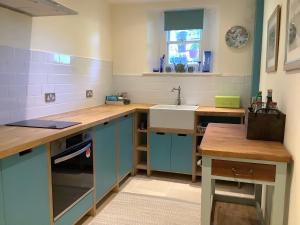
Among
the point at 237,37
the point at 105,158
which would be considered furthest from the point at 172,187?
the point at 237,37

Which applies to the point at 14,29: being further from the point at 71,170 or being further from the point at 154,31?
the point at 154,31

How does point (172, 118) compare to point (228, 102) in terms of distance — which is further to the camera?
point (228, 102)

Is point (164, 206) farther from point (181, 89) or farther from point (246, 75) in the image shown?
point (246, 75)

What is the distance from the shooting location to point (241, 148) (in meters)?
1.53

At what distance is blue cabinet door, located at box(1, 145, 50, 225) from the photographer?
1.45 meters

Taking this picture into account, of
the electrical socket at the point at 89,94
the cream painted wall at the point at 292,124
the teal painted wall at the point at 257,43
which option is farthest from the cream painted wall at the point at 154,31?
the cream painted wall at the point at 292,124

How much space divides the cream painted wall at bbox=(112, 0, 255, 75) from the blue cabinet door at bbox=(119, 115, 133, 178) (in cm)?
104

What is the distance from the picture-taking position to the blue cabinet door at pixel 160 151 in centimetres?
332

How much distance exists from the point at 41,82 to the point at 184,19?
2.15m

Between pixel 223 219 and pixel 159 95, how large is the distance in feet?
7.24

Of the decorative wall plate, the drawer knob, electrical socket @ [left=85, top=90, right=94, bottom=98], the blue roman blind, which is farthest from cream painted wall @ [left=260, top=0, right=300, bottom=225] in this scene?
electrical socket @ [left=85, top=90, right=94, bottom=98]

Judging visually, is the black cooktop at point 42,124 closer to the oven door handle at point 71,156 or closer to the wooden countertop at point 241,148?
the oven door handle at point 71,156

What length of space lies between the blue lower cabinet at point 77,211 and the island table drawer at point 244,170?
3.85 feet

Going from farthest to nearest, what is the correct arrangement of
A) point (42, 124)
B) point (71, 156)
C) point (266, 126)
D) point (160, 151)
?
point (160, 151), point (42, 124), point (71, 156), point (266, 126)
